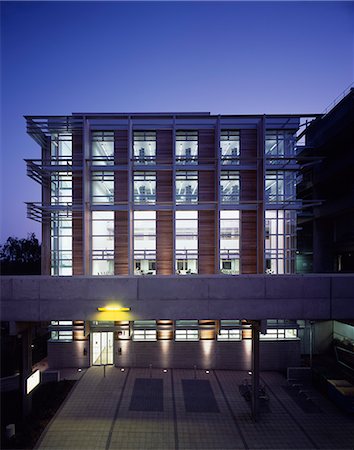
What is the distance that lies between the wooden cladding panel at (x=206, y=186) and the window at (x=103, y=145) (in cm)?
655

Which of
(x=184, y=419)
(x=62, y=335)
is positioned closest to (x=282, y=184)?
(x=184, y=419)

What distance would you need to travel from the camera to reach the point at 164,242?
1905cm

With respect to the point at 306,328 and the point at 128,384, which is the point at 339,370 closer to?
the point at 306,328

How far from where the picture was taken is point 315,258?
24422 mm

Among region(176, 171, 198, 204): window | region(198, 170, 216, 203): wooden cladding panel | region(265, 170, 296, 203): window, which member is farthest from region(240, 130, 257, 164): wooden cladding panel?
region(176, 171, 198, 204): window

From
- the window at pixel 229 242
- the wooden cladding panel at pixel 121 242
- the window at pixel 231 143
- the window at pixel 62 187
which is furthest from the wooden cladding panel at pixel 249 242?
the window at pixel 62 187

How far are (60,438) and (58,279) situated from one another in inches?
263

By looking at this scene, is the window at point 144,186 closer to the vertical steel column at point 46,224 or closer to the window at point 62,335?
the vertical steel column at point 46,224

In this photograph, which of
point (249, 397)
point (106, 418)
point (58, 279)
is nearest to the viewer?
point (58, 279)

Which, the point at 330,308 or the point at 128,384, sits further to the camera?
the point at 128,384

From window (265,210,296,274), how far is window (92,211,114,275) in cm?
1120

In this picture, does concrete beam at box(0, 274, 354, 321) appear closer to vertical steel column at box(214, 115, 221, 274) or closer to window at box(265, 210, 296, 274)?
vertical steel column at box(214, 115, 221, 274)

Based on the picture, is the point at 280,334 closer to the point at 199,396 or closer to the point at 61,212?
the point at 199,396

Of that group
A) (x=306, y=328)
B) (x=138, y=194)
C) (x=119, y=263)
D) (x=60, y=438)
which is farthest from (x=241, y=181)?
(x=60, y=438)
